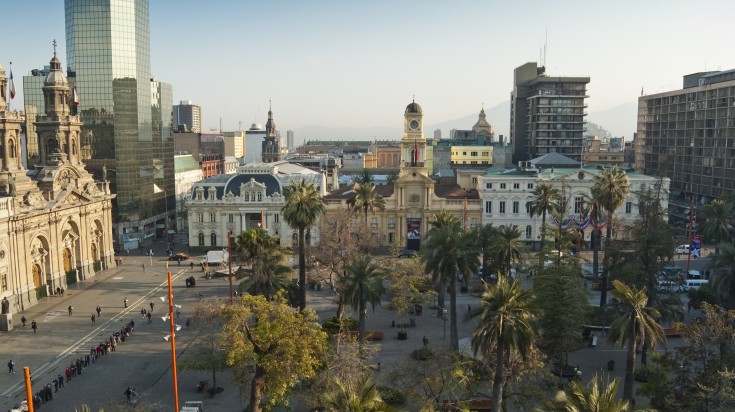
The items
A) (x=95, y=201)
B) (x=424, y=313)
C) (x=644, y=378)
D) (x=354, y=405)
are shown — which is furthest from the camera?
(x=95, y=201)

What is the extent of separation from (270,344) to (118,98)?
8518 cm

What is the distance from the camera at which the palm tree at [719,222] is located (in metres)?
68.2

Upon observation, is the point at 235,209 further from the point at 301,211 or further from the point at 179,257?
the point at 301,211

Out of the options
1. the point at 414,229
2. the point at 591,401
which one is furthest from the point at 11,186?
the point at 591,401

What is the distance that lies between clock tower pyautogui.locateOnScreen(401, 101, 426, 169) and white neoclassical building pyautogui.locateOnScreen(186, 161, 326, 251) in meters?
18.1

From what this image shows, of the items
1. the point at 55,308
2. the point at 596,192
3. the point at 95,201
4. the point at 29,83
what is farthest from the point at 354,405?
the point at 29,83

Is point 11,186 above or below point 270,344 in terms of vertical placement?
above

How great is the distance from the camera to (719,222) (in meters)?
69.0

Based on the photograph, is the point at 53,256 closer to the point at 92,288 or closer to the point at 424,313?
the point at 92,288

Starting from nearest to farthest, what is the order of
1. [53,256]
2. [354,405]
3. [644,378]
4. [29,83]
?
[354,405] → [644,378] → [53,256] → [29,83]

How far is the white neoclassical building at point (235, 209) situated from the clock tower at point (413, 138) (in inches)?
714

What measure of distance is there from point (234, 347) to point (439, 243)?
20524 millimetres

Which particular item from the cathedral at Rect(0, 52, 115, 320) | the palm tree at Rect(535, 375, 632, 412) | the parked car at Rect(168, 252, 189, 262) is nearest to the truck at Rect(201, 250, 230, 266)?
the parked car at Rect(168, 252, 189, 262)

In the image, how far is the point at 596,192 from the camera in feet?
201
